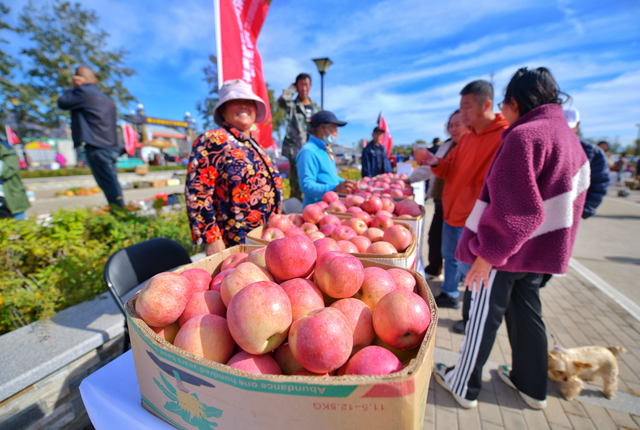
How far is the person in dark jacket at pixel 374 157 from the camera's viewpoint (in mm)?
6855

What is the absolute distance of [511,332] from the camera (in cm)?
229

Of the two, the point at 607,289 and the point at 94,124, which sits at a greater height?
the point at 94,124

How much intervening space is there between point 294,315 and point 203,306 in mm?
366

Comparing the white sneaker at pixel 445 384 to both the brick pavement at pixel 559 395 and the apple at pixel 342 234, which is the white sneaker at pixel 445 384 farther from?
the apple at pixel 342 234

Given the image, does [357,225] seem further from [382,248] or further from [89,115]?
[89,115]

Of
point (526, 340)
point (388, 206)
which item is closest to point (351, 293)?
point (388, 206)

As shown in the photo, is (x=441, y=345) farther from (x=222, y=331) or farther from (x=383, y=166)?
(x=383, y=166)

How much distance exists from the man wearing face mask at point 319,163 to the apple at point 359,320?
225 cm

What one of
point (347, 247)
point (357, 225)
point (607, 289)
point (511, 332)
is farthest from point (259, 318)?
point (607, 289)

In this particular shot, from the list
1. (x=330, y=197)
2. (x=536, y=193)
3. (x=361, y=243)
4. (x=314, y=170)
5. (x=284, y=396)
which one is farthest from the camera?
(x=314, y=170)

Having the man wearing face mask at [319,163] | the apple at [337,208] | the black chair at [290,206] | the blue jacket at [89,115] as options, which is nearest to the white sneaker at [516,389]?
the apple at [337,208]

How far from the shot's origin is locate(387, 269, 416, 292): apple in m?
1.21

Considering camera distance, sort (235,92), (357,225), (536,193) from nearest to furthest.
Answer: (536,193)
(357,225)
(235,92)

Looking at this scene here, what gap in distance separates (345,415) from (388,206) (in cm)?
230
